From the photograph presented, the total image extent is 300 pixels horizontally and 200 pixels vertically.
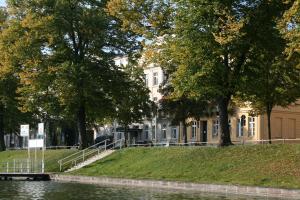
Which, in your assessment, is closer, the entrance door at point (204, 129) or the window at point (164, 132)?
the entrance door at point (204, 129)

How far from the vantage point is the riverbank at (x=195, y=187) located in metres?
25.4

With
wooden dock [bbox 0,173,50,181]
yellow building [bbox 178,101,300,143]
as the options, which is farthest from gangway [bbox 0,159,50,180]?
yellow building [bbox 178,101,300,143]

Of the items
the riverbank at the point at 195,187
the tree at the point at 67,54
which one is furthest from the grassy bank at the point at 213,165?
the tree at the point at 67,54

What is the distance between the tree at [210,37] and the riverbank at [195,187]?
21.7ft

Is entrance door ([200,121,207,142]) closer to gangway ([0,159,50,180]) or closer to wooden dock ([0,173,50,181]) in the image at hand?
gangway ([0,159,50,180])

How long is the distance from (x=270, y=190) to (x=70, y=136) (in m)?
68.4

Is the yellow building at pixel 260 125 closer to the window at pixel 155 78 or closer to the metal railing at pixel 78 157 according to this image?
the window at pixel 155 78

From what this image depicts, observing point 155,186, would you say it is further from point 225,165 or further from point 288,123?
point 288,123

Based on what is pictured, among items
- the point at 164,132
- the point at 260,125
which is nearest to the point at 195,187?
the point at 260,125

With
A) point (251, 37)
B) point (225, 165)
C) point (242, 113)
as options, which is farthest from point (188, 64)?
point (242, 113)

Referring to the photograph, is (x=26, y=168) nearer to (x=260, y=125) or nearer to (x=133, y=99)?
(x=133, y=99)

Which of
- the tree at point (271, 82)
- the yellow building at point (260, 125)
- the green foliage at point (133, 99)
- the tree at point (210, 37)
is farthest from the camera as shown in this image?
the yellow building at point (260, 125)

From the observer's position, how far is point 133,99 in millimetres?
57469

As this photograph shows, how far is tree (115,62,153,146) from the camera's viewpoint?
51.6 meters
